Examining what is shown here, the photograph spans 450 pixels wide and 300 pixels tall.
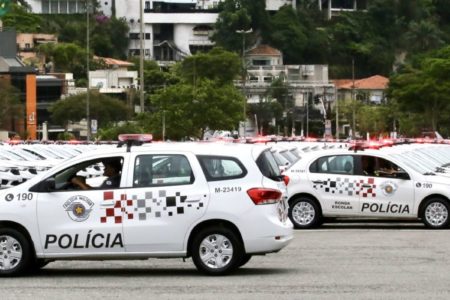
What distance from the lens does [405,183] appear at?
80.7ft

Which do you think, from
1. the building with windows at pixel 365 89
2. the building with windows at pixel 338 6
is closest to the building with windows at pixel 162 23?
the building with windows at pixel 338 6

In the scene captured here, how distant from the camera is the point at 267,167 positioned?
16.5 metres

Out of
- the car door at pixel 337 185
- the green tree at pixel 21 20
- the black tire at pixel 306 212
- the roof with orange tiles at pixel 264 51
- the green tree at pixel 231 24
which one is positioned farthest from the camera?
the roof with orange tiles at pixel 264 51

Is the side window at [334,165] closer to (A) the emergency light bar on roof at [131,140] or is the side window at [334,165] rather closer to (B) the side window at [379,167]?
(B) the side window at [379,167]

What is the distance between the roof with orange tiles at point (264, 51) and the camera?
531ft

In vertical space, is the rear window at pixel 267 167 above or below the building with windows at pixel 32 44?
below

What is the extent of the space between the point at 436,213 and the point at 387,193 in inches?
38.5

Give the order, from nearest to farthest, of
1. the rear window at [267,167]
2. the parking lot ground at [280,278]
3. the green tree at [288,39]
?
the parking lot ground at [280,278]
the rear window at [267,167]
the green tree at [288,39]

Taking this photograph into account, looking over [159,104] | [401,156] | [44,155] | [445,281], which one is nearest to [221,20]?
[159,104]

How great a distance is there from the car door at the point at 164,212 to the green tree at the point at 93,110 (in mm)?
82314

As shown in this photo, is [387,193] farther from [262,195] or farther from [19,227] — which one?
[19,227]

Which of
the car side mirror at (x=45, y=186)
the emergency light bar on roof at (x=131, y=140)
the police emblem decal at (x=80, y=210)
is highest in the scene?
the emergency light bar on roof at (x=131, y=140)

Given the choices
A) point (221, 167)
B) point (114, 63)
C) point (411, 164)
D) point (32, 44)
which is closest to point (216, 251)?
point (221, 167)

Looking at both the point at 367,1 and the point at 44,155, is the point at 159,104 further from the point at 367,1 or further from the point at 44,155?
the point at 367,1
